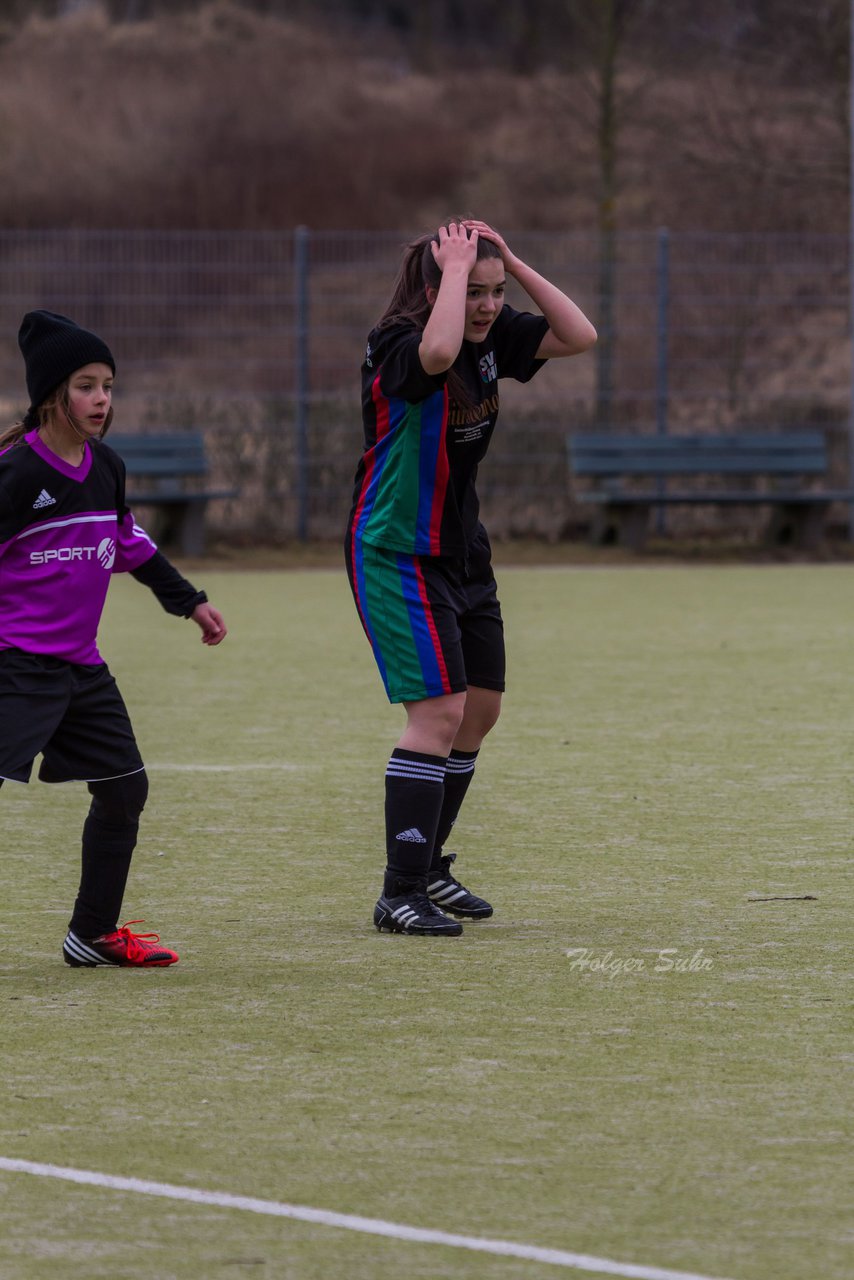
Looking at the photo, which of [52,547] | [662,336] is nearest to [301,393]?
[662,336]

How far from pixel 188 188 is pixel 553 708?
29745mm

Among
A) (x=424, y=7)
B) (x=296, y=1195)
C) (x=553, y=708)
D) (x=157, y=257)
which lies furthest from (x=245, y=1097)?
(x=424, y=7)

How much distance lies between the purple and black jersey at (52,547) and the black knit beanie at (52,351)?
13cm

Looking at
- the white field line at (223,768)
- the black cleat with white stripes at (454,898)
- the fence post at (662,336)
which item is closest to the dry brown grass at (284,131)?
the fence post at (662,336)

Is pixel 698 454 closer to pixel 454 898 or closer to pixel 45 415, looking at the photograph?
pixel 454 898

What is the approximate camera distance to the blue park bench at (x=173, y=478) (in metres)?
17.0

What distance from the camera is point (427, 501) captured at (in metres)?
5.42

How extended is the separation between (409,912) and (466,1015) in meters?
0.83

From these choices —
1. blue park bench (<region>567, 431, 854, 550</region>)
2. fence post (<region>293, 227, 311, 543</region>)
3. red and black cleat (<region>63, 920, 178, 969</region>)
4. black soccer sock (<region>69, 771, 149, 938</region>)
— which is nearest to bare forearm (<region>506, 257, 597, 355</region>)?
black soccer sock (<region>69, 771, 149, 938</region>)

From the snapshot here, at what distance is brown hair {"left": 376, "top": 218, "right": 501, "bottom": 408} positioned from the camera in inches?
210

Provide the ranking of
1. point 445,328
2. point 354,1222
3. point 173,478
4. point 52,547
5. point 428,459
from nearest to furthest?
point 354,1222 < point 52,547 < point 445,328 < point 428,459 < point 173,478

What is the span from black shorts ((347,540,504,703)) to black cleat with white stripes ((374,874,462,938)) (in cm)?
47

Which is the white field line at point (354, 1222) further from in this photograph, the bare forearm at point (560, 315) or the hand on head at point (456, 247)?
the bare forearm at point (560, 315)

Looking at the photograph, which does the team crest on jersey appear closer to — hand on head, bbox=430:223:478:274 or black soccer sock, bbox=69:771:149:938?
black soccer sock, bbox=69:771:149:938
